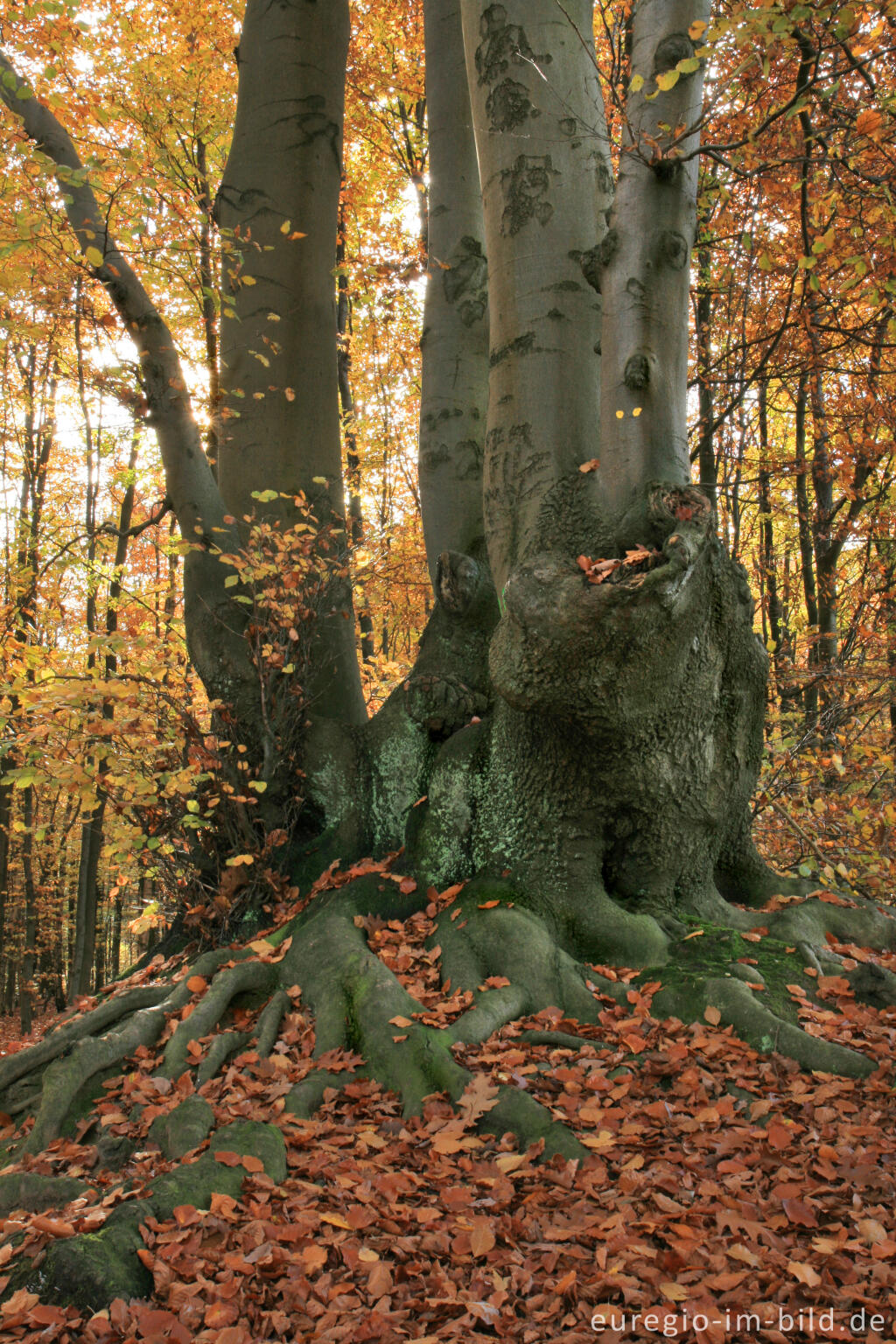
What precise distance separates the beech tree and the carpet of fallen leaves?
0.17 metres

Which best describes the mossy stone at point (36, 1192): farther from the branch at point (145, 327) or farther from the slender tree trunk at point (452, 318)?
the slender tree trunk at point (452, 318)

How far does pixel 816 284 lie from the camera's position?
389 centimetres

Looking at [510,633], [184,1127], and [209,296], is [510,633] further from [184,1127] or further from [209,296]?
[209,296]

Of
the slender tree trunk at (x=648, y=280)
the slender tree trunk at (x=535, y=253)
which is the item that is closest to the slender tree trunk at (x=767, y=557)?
the slender tree trunk at (x=535, y=253)

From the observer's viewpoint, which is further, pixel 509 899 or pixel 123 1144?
pixel 509 899

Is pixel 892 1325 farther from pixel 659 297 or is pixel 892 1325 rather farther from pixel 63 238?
pixel 63 238

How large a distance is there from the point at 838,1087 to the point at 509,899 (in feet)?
5.54

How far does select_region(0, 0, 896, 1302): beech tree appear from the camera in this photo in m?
3.85

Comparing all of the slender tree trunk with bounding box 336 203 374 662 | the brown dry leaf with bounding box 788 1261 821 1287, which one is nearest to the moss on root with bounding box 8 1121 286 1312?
the brown dry leaf with bounding box 788 1261 821 1287

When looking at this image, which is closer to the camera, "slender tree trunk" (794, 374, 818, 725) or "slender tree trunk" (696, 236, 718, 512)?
"slender tree trunk" (696, 236, 718, 512)

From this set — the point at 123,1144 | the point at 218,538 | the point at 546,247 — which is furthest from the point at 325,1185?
the point at 546,247

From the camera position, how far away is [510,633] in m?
4.05

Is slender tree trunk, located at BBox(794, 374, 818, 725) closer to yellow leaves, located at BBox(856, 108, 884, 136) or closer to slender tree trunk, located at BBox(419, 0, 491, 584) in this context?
slender tree trunk, located at BBox(419, 0, 491, 584)

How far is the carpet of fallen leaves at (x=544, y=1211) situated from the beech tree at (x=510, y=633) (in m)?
0.17
